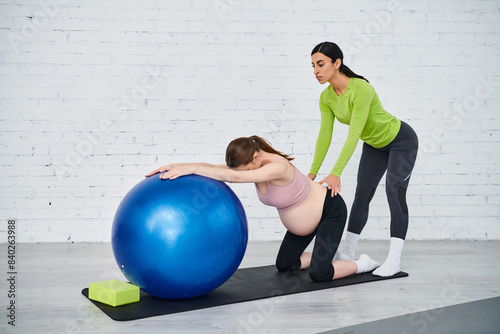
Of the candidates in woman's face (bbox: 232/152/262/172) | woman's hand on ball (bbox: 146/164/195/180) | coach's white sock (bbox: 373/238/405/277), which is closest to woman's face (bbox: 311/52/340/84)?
woman's face (bbox: 232/152/262/172)

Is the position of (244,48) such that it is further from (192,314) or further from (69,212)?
(192,314)

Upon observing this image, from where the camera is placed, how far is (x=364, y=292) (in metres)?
2.98

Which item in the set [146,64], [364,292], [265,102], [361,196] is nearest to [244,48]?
[265,102]

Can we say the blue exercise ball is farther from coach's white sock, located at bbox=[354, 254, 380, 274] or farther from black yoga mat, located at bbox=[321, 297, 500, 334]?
coach's white sock, located at bbox=[354, 254, 380, 274]

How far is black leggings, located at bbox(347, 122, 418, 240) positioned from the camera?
11.1ft

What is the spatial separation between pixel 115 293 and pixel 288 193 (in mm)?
1130

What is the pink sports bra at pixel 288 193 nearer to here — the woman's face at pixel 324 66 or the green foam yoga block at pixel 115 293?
the woman's face at pixel 324 66

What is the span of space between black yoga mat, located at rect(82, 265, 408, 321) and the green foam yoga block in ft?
0.10

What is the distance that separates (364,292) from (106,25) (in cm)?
327

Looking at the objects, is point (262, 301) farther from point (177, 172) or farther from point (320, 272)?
point (177, 172)

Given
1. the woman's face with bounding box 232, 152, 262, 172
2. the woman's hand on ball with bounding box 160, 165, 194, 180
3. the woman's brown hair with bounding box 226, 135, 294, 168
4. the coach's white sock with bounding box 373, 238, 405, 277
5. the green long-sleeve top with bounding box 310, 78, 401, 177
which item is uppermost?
the green long-sleeve top with bounding box 310, 78, 401, 177

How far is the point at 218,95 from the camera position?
181 inches

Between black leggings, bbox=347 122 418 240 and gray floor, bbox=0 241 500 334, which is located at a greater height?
black leggings, bbox=347 122 418 240

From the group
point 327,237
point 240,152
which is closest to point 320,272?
point 327,237
